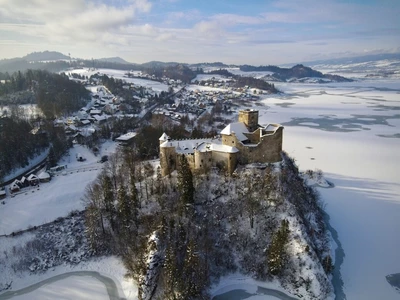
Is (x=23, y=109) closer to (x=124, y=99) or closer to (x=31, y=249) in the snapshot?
(x=124, y=99)

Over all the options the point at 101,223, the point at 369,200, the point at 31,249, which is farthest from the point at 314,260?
the point at 31,249

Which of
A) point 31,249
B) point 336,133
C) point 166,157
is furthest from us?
point 336,133

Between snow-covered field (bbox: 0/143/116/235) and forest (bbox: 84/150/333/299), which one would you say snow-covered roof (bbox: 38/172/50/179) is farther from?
forest (bbox: 84/150/333/299)

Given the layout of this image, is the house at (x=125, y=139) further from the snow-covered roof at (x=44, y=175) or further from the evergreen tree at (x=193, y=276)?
the evergreen tree at (x=193, y=276)

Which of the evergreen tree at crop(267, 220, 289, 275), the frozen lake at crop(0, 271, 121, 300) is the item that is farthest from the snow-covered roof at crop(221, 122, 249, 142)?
the frozen lake at crop(0, 271, 121, 300)

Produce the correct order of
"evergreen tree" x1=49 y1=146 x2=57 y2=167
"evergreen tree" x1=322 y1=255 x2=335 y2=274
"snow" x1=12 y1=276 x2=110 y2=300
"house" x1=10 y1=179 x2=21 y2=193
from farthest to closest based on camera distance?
"evergreen tree" x1=49 y1=146 x2=57 y2=167 < "house" x1=10 y1=179 x2=21 y2=193 < "evergreen tree" x1=322 y1=255 x2=335 y2=274 < "snow" x1=12 y1=276 x2=110 y2=300

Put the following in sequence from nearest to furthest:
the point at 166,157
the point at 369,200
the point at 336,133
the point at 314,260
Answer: the point at 314,260 < the point at 166,157 < the point at 369,200 < the point at 336,133
